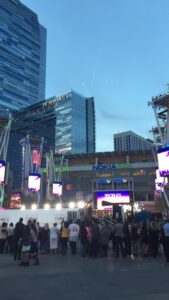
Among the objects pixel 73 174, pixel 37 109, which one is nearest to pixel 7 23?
pixel 37 109

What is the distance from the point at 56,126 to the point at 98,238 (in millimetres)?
167709

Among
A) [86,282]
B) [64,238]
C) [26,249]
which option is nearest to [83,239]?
[64,238]

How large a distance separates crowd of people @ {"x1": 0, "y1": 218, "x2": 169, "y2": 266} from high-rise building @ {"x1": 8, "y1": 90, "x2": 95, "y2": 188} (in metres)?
110

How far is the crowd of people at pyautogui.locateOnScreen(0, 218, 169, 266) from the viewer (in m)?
16.0

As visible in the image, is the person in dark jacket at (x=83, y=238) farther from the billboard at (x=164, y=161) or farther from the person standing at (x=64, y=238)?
the billboard at (x=164, y=161)

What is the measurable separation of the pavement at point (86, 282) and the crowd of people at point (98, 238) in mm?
2139

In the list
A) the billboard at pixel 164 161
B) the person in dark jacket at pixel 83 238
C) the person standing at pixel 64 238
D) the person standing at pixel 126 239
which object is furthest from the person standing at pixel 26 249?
the billboard at pixel 164 161

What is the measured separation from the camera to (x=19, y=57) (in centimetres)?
16862

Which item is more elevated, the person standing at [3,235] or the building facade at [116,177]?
the building facade at [116,177]

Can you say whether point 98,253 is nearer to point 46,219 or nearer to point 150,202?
point 46,219

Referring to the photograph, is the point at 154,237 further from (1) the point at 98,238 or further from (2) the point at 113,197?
(2) the point at 113,197

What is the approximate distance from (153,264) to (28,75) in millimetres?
170140

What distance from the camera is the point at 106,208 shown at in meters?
34.8

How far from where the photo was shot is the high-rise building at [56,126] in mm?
132125
